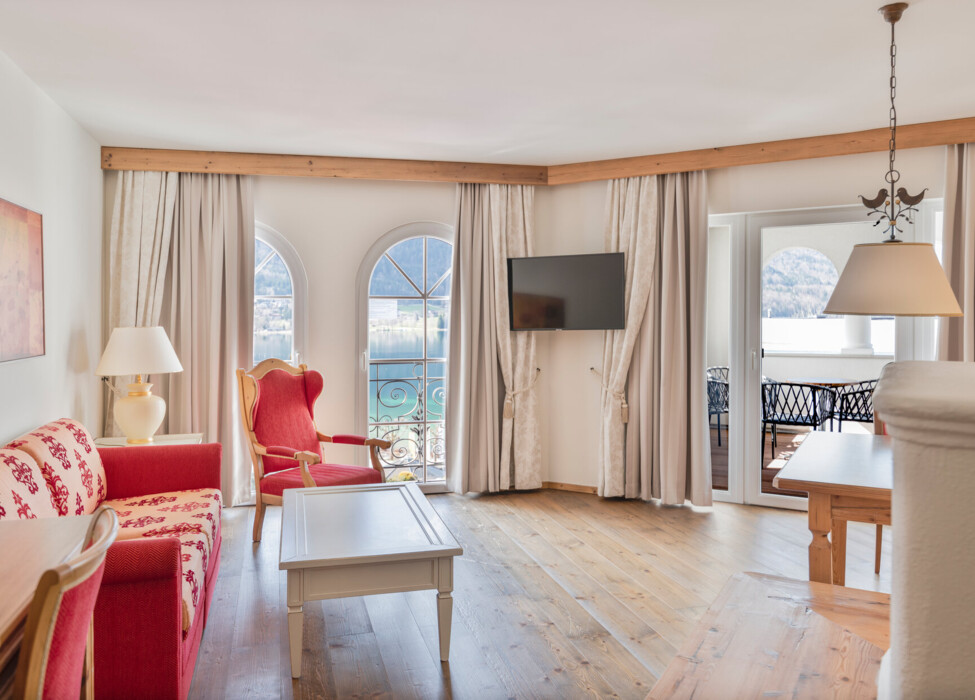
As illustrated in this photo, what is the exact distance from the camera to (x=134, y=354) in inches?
159

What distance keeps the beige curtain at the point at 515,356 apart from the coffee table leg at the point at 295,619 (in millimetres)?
2958

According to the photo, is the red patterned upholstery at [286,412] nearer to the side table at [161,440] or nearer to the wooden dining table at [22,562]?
the side table at [161,440]

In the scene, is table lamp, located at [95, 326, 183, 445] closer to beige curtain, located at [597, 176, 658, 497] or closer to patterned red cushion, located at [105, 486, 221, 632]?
patterned red cushion, located at [105, 486, 221, 632]

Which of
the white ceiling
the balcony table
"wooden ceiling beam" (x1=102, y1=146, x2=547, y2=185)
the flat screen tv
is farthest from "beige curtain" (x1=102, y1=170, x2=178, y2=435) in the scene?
the balcony table

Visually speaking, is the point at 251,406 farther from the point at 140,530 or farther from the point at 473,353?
the point at 140,530

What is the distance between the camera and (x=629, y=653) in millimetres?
2818

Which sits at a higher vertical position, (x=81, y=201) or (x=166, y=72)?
(x=166, y=72)

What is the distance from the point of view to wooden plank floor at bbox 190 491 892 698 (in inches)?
104

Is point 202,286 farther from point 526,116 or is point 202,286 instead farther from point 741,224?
point 741,224

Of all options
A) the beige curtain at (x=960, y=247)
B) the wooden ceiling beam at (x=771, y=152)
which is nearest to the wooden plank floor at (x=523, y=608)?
the beige curtain at (x=960, y=247)

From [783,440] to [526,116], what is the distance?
3.02m

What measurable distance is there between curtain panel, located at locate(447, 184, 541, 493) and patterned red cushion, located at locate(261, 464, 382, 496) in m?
1.25

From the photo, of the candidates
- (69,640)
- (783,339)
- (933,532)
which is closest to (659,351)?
(783,339)

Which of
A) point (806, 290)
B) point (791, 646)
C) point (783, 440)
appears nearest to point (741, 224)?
point (806, 290)
